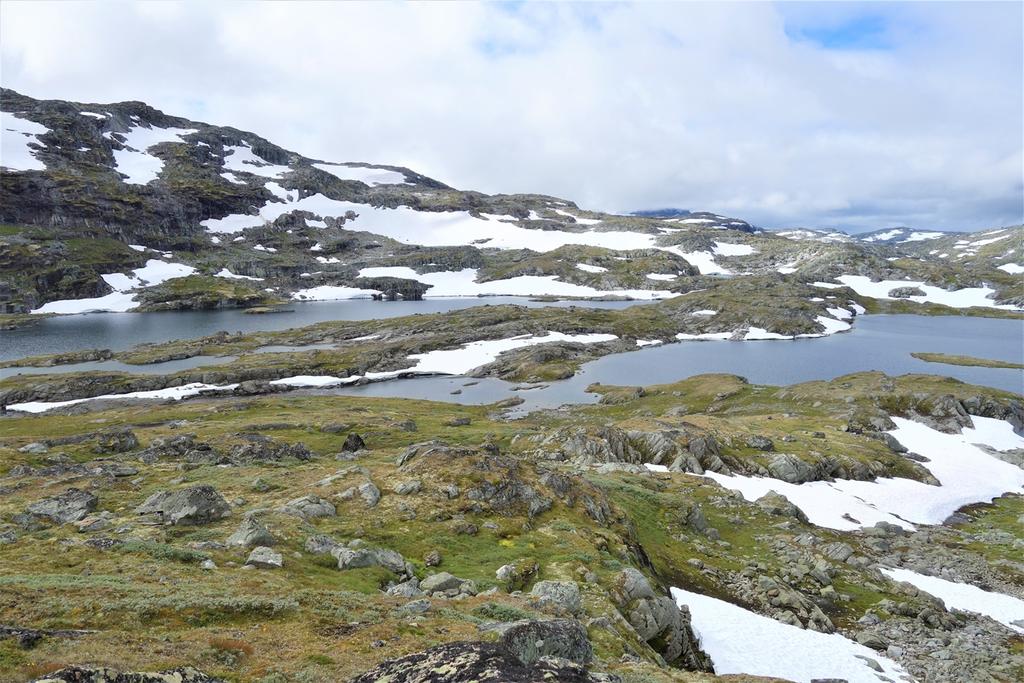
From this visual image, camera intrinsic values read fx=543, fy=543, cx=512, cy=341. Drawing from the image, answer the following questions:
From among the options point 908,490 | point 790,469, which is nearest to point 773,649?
point 790,469

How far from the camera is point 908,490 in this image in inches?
2126

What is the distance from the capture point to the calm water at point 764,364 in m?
112

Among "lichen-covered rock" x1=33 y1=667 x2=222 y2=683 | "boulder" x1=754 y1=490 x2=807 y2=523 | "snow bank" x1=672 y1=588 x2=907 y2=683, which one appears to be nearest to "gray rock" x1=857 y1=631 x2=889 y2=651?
"snow bank" x1=672 y1=588 x2=907 y2=683

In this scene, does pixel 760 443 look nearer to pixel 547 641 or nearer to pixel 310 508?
pixel 310 508

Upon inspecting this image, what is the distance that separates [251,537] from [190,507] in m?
4.96

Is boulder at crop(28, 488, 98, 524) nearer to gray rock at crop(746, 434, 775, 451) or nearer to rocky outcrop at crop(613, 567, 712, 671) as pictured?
rocky outcrop at crop(613, 567, 712, 671)

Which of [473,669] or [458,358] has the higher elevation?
[473,669]

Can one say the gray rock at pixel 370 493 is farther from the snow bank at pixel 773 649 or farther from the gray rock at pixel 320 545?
the snow bank at pixel 773 649

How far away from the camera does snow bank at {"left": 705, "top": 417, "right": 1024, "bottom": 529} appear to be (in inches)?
1842

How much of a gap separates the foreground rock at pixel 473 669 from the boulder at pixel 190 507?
60.0ft

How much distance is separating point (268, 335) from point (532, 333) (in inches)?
3109

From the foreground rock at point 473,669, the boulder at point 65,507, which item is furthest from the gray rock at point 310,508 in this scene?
the foreground rock at point 473,669

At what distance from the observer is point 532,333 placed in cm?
15538

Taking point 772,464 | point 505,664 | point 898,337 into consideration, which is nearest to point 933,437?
point 772,464
